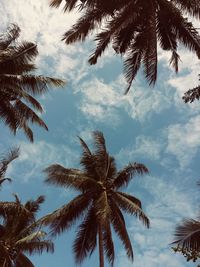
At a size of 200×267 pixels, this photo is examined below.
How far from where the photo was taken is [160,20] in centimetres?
1755

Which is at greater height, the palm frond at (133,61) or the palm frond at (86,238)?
the palm frond at (133,61)

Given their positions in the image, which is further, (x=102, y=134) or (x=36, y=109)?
(x=102, y=134)

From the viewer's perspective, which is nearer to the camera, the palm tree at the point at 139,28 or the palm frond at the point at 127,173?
the palm tree at the point at 139,28

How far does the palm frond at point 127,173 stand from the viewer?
2644 centimetres

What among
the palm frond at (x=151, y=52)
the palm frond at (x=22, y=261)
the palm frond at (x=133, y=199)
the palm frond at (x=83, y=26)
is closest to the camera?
the palm frond at (x=151, y=52)

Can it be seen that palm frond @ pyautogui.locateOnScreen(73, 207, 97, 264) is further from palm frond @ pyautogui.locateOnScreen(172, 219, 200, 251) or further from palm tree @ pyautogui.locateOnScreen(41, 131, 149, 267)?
palm frond @ pyautogui.locateOnScreen(172, 219, 200, 251)

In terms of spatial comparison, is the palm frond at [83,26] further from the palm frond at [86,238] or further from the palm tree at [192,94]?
the palm frond at [86,238]

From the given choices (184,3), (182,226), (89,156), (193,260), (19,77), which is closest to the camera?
(182,226)

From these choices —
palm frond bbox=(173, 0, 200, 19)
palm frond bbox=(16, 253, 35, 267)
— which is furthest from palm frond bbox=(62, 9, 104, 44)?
palm frond bbox=(16, 253, 35, 267)

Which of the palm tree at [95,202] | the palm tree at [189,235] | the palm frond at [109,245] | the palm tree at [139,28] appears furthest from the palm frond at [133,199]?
the palm tree at [189,235]

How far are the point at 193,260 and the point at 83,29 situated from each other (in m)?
10.0

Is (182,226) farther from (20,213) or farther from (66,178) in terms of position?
(20,213)

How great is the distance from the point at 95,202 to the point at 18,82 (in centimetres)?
873

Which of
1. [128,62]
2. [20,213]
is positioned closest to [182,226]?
[128,62]
